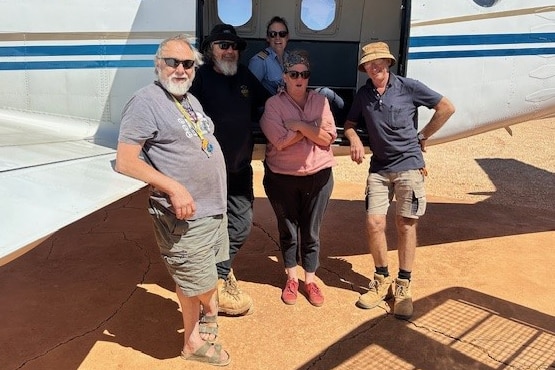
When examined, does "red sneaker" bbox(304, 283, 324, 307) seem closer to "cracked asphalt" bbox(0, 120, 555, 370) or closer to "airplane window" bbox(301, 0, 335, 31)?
"cracked asphalt" bbox(0, 120, 555, 370)

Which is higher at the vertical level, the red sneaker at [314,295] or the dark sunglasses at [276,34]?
the dark sunglasses at [276,34]

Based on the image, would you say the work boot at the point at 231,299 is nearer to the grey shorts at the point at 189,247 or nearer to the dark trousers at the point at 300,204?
the dark trousers at the point at 300,204

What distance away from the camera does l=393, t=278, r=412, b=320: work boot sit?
396cm

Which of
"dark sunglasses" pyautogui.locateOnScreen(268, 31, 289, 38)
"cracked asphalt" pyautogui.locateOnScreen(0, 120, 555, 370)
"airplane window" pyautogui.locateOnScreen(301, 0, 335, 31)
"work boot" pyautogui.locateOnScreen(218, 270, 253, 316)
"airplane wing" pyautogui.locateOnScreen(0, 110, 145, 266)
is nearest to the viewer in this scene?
"airplane wing" pyautogui.locateOnScreen(0, 110, 145, 266)

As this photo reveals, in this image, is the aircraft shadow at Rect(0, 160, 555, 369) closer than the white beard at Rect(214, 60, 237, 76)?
No

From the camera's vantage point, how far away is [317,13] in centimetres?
612

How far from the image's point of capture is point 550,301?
4.24 metres

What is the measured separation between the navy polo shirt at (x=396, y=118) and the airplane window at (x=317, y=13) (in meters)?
2.62

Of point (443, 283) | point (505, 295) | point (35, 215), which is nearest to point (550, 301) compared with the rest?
point (505, 295)

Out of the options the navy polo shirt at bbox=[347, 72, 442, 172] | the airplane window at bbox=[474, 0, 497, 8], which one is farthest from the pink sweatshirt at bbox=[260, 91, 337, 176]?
the airplane window at bbox=[474, 0, 497, 8]

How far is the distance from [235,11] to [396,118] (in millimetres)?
2938

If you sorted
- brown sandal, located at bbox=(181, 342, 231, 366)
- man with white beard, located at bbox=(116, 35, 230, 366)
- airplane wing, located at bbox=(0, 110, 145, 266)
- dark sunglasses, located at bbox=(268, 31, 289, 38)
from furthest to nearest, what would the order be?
dark sunglasses, located at bbox=(268, 31, 289, 38) < brown sandal, located at bbox=(181, 342, 231, 366) < man with white beard, located at bbox=(116, 35, 230, 366) < airplane wing, located at bbox=(0, 110, 145, 266)

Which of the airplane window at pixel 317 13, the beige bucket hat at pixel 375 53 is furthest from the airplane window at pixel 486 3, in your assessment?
the airplane window at pixel 317 13

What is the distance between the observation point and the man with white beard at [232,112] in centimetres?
342
